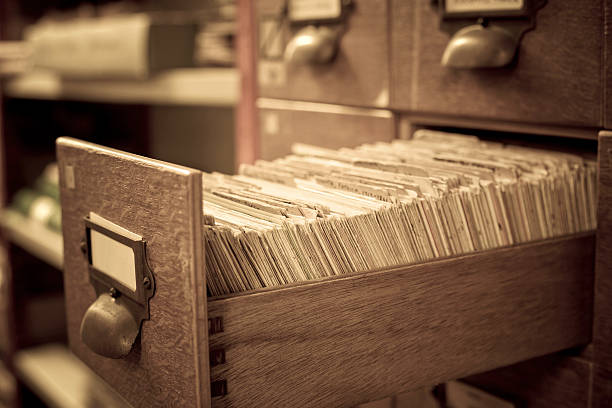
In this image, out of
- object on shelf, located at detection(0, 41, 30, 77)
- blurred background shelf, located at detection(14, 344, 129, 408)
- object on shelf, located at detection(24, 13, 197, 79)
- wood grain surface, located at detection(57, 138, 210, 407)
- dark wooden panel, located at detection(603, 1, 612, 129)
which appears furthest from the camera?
object on shelf, located at detection(0, 41, 30, 77)

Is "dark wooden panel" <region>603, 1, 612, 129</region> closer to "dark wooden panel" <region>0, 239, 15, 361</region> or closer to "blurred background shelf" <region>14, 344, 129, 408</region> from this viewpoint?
"blurred background shelf" <region>14, 344, 129, 408</region>

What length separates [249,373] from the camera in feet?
2.14

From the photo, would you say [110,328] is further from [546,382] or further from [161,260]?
[546,382]

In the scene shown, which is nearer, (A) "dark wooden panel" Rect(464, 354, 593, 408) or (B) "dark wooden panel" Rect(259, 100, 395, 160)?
(A) "dark wooden panel" Rect(464, 354, 593, 408)

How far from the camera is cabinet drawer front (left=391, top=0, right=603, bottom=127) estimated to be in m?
0.83

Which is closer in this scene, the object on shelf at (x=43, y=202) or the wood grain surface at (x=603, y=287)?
the wood grain surface at (x=603, y=287)

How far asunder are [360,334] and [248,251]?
0.14 meters

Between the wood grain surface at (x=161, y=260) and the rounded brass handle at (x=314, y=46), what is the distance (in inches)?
19.3

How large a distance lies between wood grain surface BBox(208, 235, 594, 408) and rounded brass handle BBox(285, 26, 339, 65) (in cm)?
53

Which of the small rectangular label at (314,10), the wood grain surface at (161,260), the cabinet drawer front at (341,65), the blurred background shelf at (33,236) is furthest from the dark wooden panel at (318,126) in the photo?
the blurred background shelf at (33,236)

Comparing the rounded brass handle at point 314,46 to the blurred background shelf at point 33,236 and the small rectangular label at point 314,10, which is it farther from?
the blurred background shelf at point 33,236

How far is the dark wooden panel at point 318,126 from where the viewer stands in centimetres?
118

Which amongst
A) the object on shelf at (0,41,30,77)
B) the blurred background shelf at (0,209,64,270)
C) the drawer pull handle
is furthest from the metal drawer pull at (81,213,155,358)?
the object on shelf at (0,41,30,77)

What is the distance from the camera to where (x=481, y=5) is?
0.94 meters
